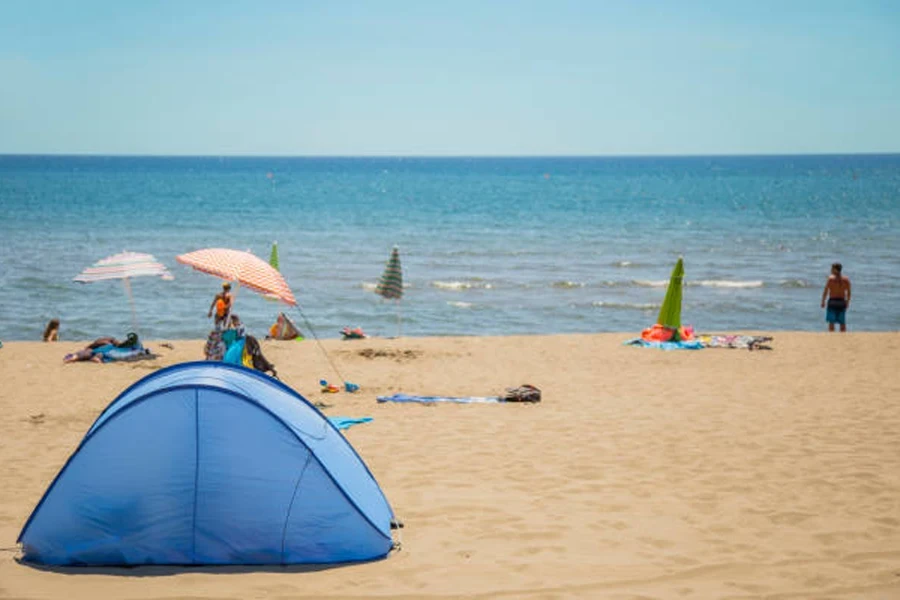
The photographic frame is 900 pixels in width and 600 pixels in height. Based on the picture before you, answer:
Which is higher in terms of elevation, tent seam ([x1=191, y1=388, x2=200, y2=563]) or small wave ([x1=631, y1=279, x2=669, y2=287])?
tent seam ([x1=191, y1=388, x2=200, y2=563])

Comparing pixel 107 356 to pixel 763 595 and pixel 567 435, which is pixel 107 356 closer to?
pixel 567 435

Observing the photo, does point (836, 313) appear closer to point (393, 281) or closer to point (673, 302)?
point (673, 302)

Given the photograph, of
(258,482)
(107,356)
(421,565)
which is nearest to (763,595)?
(421,565)

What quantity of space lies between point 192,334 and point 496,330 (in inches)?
290

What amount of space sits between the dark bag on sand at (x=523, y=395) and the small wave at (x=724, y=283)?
19.5m

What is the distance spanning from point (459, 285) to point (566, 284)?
11.8 feet

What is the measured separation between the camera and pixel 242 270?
11.6 metres

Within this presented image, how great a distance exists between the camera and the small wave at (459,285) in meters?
30.1

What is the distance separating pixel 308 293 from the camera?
92.7ft

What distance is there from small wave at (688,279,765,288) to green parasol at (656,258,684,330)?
13601mm

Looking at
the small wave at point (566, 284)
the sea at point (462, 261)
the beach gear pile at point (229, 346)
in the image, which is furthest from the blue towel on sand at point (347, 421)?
the small wave at point (566, 284)

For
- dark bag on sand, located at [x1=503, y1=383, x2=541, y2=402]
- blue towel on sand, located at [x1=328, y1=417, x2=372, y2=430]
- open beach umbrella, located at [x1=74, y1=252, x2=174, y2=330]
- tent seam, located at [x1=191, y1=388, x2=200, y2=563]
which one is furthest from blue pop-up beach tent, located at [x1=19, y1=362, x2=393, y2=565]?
open beach umbrella, located at [x1=74, y1=252, x2=174, y2=330]

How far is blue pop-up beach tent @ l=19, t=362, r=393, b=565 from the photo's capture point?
655 cm

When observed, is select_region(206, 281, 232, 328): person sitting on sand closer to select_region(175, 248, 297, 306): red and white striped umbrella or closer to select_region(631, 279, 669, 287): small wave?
select_region(175, 248, 297, 306): red and white striped umbrella
